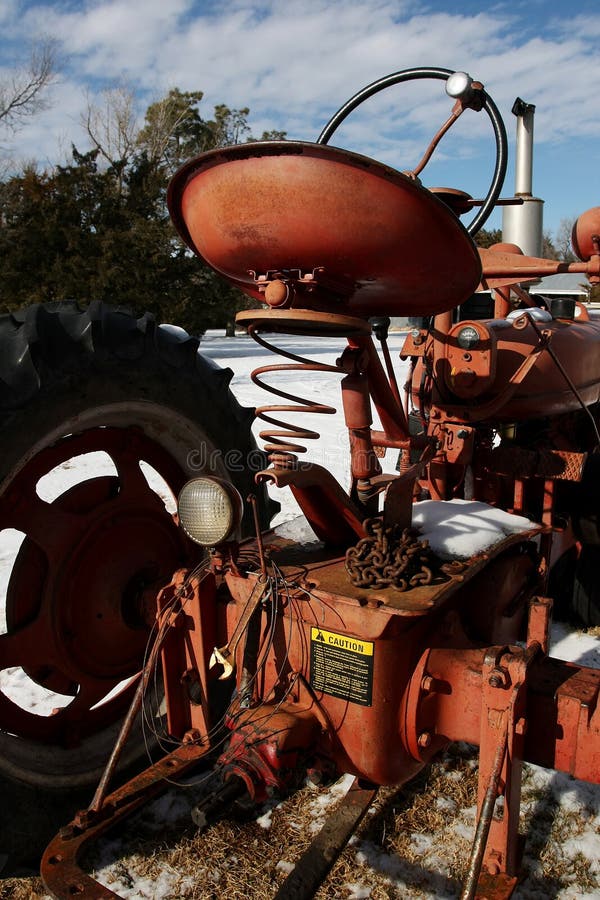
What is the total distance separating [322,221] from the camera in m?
1.71

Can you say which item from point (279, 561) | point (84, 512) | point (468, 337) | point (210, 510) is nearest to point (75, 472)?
point (84, 512)

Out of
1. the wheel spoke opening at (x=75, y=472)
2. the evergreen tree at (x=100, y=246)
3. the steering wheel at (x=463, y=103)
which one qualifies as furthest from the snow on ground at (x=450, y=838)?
the evergreen tree at (x=100, y=246)

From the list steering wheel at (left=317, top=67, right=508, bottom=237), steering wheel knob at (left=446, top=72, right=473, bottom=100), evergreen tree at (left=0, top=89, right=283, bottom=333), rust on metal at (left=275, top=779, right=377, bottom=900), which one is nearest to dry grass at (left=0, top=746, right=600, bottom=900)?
rust on metal at (left=275, top=779, right=377, bottom=900)

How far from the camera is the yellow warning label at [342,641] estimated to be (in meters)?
1.94

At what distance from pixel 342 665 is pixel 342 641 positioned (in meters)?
0.07

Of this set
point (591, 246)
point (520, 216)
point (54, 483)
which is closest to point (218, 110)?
point (520, 216)

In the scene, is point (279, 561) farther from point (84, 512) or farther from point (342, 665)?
point (84, 512)

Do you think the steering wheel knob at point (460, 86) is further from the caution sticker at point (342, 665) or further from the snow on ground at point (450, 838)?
the caution sticker at point (342, 665)

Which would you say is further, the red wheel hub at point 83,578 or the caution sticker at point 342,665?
the red wheel hub at point 83,578

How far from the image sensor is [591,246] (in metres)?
3.12

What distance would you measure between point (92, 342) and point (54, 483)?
3.72 m

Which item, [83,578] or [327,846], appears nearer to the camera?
[327,846]

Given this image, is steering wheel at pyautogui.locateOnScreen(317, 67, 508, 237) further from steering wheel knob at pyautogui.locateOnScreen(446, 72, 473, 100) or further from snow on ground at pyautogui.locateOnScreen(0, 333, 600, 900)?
snow on ground at pyautogui.locateOnScreen(0, 333, 600, 900)

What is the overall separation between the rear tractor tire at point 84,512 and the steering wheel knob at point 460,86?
125 centimetres
